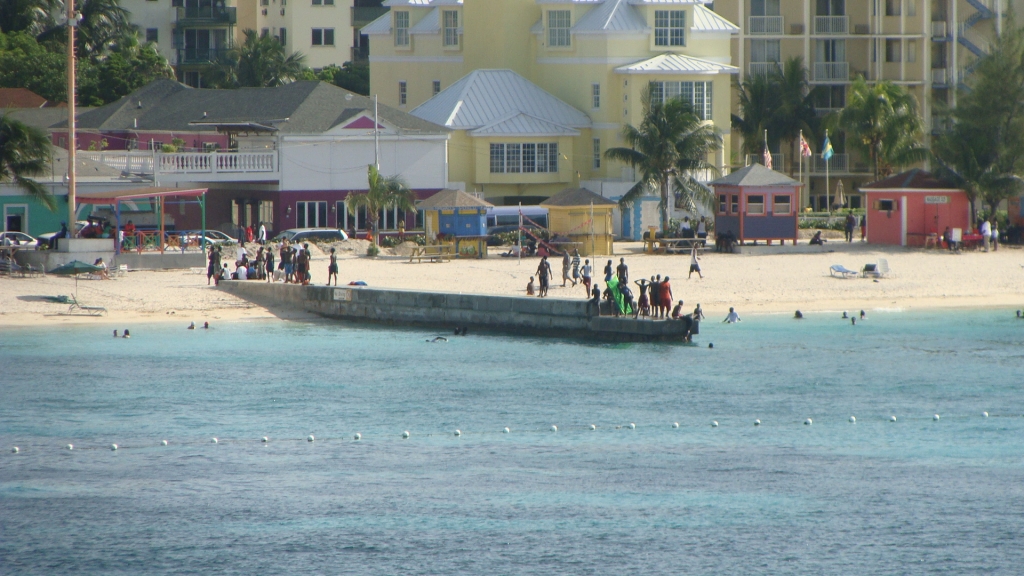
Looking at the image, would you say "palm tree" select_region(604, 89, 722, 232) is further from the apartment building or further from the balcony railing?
the balcony railing

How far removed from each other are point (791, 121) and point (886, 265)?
2328 cm

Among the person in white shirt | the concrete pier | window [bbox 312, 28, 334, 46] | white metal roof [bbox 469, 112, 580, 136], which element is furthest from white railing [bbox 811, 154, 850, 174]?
window [bbox 312, 28, 334, 46]

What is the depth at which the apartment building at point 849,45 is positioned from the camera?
71.8 meters

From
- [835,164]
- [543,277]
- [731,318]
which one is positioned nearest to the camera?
[543,277]

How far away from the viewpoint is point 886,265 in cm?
4694

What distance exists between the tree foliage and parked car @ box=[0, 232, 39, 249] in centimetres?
3405

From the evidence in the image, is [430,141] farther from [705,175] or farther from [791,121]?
[791,121]

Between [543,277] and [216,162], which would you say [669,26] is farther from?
[543,277]

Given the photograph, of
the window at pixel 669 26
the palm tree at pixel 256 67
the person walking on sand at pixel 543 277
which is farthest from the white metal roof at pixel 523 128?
the palm tree at pixel 256 67

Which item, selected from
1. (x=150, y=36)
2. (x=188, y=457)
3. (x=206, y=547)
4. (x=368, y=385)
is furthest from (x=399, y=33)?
(x=206, y=547)

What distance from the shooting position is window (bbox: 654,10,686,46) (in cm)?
6488

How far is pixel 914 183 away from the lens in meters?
54.2

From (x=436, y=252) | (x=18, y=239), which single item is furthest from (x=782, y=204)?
(x=18, y=239)

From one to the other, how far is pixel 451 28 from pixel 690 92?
13.9 m
